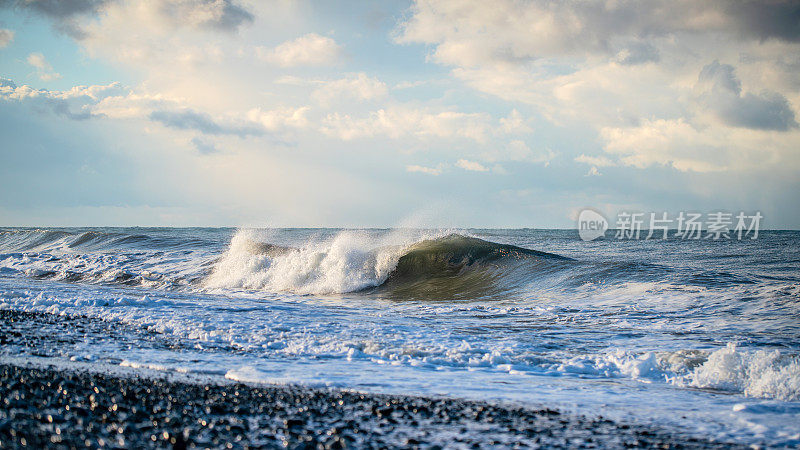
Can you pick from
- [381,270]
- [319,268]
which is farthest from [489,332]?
[319,268]

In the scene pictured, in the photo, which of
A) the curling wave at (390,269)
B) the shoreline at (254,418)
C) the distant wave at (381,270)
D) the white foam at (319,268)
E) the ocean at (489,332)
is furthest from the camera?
the white foam at (319,268)

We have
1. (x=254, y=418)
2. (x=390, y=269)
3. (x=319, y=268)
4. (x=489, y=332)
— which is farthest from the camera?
(x=390, y=269)

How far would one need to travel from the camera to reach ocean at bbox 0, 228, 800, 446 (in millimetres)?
4680

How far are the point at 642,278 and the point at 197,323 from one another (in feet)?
33.9

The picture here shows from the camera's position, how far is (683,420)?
12.7 ft

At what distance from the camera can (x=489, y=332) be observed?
308 inches

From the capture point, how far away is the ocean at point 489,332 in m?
4.68

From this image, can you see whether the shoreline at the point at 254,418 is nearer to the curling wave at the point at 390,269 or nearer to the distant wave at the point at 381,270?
the distant wave at the point at 381,270

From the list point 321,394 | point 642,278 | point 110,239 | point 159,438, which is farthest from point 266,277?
point 110,239

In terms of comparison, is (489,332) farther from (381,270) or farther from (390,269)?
(390,269)

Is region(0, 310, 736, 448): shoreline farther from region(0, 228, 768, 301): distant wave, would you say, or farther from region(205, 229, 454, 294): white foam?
region(205, 229, 454, 294): white foam

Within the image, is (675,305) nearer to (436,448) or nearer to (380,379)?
(380,379)

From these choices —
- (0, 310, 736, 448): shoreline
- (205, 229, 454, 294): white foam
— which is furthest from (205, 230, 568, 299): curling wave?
(0, 310, 736, 448): shoreline

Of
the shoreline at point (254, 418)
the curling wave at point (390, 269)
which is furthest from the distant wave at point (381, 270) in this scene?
the shoreline at point (254, 418)
